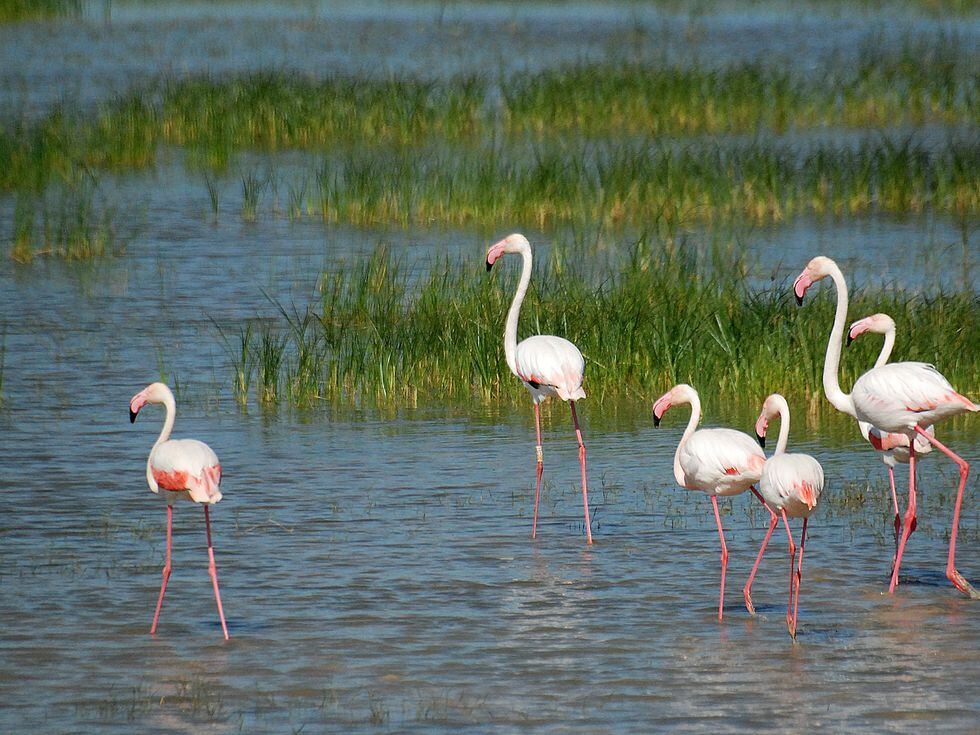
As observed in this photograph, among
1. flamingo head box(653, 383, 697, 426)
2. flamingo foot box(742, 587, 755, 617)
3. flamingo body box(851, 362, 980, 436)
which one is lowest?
flamingo foot box(742, 587, 755, 617)

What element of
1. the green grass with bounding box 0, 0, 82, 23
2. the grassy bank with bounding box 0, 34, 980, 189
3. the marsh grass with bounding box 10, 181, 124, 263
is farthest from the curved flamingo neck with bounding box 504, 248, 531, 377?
the green grass with bounding box 0, 0, 82, 23

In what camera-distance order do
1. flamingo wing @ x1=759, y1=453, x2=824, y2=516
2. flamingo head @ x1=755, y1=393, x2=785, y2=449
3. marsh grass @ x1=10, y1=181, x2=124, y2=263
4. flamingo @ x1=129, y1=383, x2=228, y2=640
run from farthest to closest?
1. marsh grass @ x1=10, y1=181, x2=124, y2=263
2. flamingo head @ x1=755, y1=393, x2=785, y2=449
3. flamingo @ x1=129, y1=383, x2=228, y2=640
4. flamingo wing @ x1=759, y1=453, x2=824, y2=516

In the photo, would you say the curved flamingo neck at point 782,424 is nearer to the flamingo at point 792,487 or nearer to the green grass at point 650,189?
the flamingo at point 792,487

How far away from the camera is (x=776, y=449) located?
8.09m

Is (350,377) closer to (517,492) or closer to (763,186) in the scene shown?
(517,492)

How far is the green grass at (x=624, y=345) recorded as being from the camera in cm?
1183

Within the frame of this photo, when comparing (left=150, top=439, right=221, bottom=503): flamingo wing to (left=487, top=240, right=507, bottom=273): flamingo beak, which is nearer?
(left=150, top=439, right=221, bottom=503): flamingo wing

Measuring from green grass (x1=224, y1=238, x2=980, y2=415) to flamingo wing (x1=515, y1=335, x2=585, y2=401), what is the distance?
2.62 metres

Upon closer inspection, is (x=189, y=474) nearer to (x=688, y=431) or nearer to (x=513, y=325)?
(x=688, y=431)

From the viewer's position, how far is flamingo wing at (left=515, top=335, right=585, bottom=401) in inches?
367

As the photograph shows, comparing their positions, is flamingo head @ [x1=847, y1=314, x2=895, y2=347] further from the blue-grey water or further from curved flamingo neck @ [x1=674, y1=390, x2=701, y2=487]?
the blue-grey water

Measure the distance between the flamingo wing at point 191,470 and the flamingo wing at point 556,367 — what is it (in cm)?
237

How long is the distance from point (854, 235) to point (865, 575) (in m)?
9.93

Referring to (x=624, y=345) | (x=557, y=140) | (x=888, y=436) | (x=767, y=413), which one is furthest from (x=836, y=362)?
(x=557, y=140)
